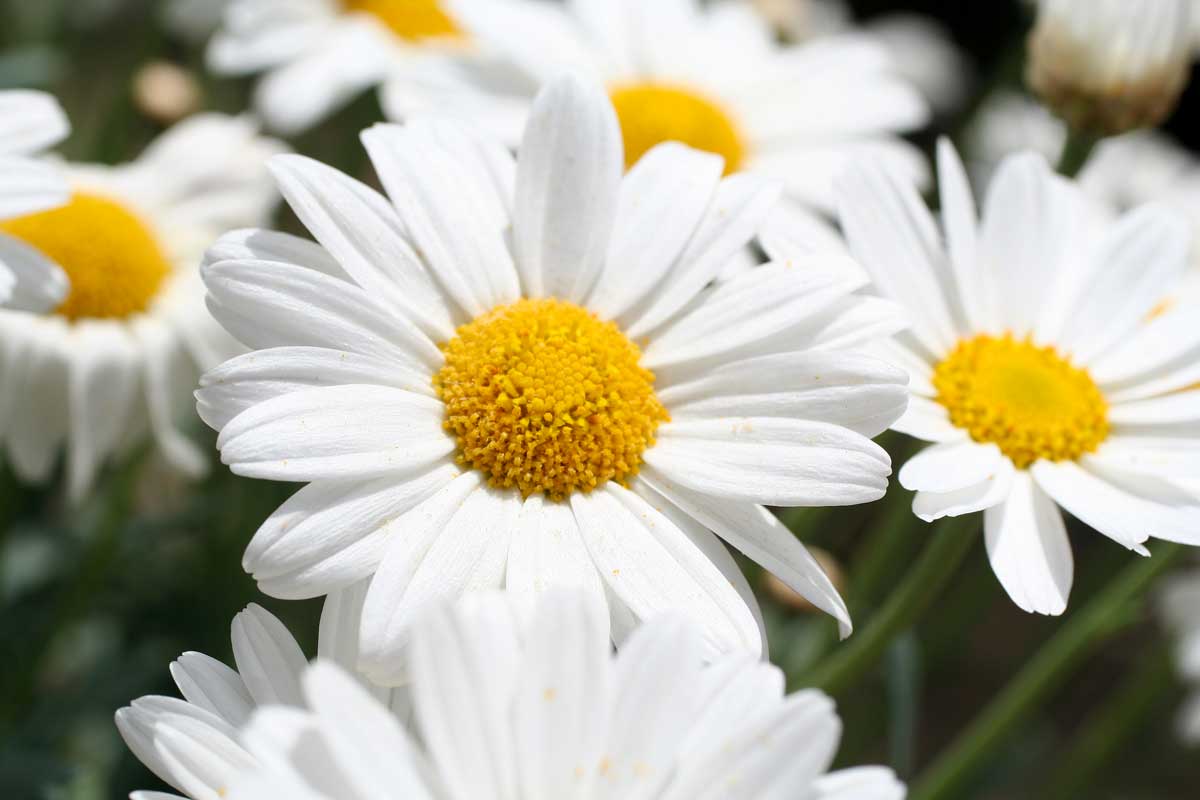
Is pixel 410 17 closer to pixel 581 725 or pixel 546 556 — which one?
pixel 546 556

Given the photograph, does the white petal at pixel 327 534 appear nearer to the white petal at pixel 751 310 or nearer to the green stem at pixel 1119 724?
the white petal at pixel 751 310

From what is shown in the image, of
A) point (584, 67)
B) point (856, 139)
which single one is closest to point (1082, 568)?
point (856, 139)

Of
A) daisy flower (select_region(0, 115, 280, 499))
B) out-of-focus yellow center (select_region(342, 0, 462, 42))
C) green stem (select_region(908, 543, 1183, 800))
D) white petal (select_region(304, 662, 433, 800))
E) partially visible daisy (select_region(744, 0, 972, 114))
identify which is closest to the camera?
white petal (select_region(304, 662, 433, 800))

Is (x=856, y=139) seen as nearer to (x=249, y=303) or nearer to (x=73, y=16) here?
(x=249, y=303)

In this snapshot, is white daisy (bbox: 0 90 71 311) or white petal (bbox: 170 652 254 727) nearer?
white petal (bbox: 170 652 254 727)

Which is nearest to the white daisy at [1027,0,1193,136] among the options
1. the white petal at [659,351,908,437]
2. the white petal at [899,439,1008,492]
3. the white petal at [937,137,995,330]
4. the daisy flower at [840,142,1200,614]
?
the daisy flower at [840,142,1200,614]

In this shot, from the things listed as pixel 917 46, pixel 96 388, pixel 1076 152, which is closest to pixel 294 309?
pixel 96 388

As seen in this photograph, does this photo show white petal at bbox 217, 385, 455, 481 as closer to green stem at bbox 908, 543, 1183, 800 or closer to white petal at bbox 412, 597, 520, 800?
white petal at bbox 412, 597, 520, 800
